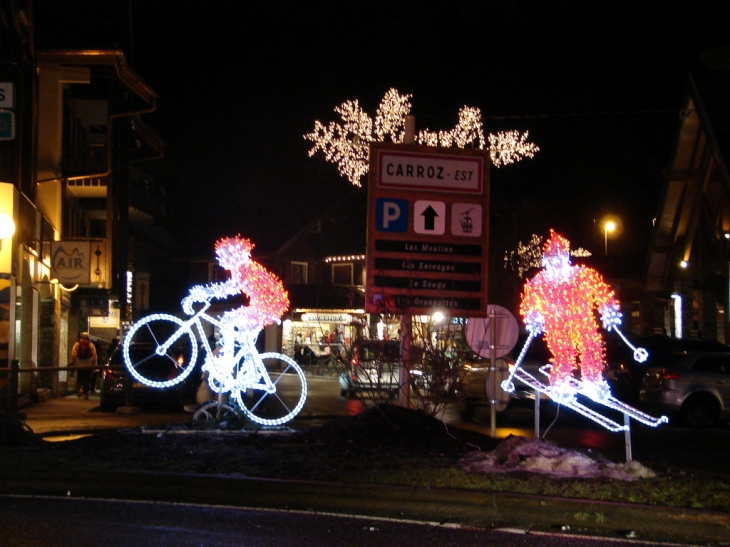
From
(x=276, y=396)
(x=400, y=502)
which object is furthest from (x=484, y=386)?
(x=400, y=502)

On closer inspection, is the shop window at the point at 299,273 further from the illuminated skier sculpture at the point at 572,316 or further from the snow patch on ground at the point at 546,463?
the snow patch on ground at the point at 546,463

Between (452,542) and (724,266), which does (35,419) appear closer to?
(452,542)

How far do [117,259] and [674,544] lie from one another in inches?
997

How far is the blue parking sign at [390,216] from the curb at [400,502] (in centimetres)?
392

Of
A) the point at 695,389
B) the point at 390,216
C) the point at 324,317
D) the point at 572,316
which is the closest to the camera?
the point at 572,316

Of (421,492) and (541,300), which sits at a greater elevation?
(541,300)

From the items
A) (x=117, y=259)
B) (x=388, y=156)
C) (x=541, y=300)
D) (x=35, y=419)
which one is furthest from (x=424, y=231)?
(x=117, y=259)

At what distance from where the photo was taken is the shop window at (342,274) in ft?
155

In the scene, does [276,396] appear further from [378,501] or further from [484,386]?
[378,501]

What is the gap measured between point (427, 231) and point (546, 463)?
11.6 ft

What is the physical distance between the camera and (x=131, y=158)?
3170 cm

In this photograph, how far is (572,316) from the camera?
10.5 m

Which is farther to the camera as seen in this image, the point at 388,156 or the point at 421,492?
the point at 388,156

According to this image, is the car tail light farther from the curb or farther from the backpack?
the backpack
